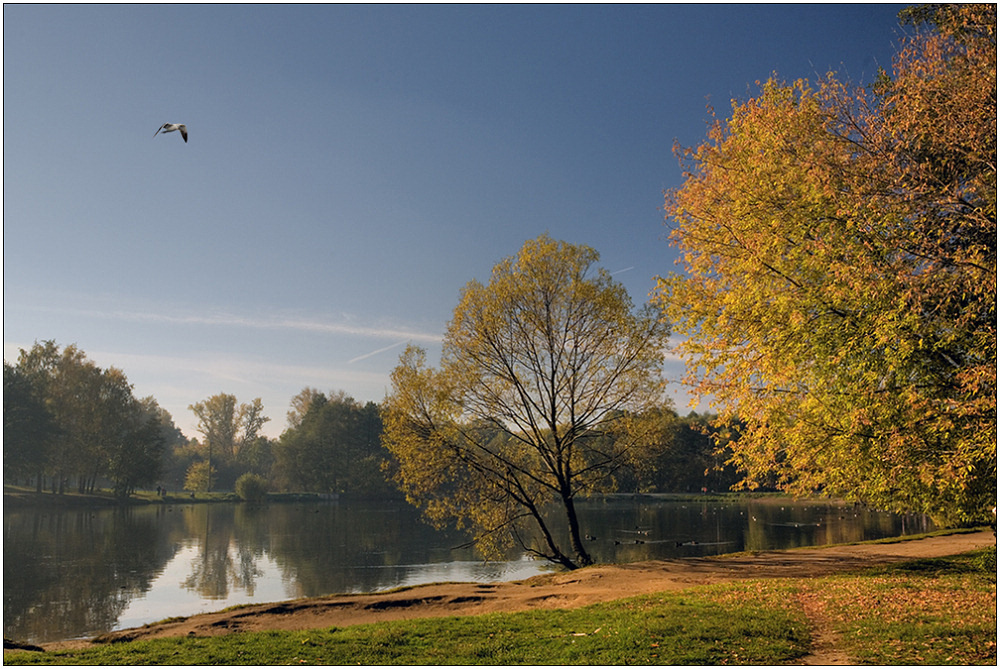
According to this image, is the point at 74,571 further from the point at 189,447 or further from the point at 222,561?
the point at 189,447

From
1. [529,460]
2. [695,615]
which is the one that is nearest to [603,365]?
[529,460]

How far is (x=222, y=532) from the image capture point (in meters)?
45.7

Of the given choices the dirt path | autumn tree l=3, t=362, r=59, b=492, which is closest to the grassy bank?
the dirt path

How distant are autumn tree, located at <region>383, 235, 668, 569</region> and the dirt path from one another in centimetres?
404

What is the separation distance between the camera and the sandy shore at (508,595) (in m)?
13.8

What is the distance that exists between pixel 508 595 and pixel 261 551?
2410 centimetres

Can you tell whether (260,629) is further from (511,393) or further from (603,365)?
(603,365)

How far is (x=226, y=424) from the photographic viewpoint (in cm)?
10519

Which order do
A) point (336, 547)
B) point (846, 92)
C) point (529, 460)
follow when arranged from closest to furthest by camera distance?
point (846, 92)
point (529, 460)
point (336, 547)

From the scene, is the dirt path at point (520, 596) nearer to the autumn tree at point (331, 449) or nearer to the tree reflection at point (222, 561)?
the tree reflection at point (222, 561)

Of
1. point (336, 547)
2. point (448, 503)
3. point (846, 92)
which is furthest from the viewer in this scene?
point (336, 547)

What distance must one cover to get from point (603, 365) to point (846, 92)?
12098 millimetres

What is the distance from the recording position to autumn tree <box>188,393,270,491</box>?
334ft

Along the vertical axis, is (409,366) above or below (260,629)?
above
